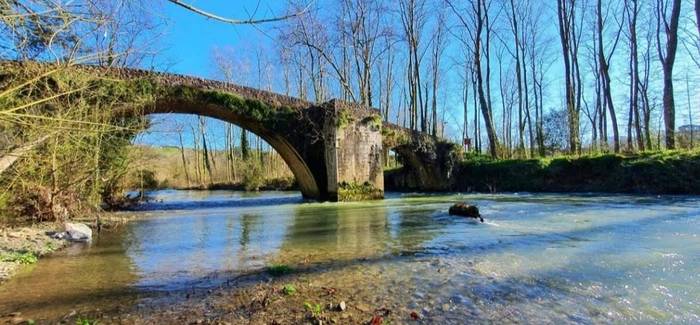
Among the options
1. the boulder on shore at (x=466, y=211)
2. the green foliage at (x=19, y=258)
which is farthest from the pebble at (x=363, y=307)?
the boulder on shore at (x=466, y=211)

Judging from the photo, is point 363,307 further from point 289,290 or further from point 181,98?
point 181,98

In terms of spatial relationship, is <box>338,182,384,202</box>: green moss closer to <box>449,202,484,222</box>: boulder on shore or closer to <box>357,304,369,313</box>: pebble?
<box>449,202,484,222</box>: boulder on shore

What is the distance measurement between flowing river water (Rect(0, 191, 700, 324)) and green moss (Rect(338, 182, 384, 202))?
8.54m

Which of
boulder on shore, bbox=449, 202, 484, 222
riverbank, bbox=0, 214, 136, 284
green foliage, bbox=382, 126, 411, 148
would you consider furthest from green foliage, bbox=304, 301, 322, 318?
green foliage, bbox=382, 126, 411, 148

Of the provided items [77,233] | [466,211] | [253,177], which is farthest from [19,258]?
[253,177]

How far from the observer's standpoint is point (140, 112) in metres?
13.6

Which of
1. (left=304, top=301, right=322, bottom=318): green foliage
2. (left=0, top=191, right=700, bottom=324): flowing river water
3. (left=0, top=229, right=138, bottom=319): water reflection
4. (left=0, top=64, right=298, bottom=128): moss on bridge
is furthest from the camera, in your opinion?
(left=0, top=64, right=298, bottom=128): moss on bridge

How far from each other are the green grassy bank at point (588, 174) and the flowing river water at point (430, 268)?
8890 millimetres

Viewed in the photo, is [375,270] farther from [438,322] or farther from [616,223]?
[616,223]

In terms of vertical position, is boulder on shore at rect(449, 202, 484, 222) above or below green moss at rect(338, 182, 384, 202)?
below

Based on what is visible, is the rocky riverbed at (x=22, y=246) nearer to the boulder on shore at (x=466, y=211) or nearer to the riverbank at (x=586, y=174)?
the boulder on shore at (x=466, y=211)

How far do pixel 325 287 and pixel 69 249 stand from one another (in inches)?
199

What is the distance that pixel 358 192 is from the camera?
63.4ft

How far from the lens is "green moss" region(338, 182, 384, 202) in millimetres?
18688
